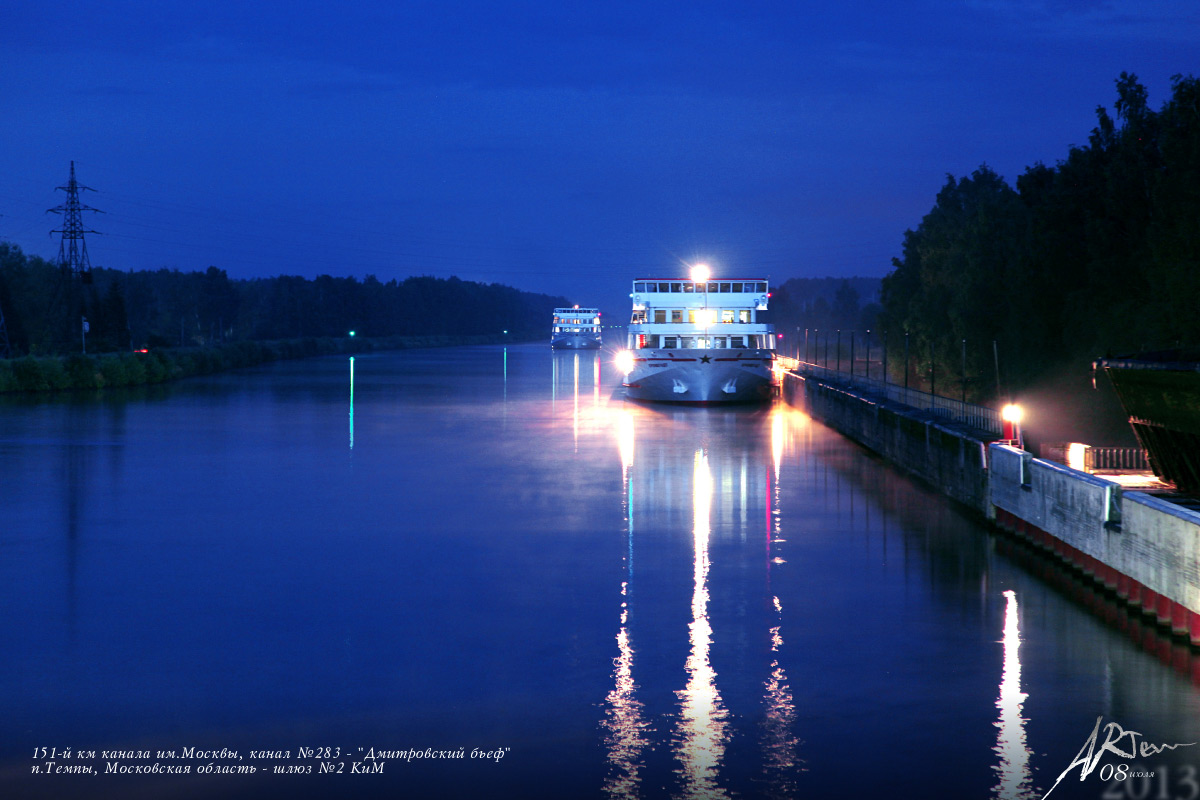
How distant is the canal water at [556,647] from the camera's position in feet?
33.4

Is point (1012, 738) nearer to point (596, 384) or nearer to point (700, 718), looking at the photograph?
point (700, 718)

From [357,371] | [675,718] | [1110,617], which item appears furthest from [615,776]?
[357,371]

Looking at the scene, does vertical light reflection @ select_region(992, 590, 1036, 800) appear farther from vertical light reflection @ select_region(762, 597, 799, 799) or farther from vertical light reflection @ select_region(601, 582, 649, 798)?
vertical light reflection @ select_region(601, 582, 649, 798)

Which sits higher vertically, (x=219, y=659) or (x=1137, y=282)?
(x=1137, y=282)

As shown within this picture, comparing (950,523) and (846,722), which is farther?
(950,523)

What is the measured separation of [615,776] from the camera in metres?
9.92

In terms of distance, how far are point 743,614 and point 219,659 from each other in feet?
21.1

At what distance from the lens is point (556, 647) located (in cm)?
1392

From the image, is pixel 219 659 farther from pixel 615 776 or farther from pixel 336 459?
pixel 336 459

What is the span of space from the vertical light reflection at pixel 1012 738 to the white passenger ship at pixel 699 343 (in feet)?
142
